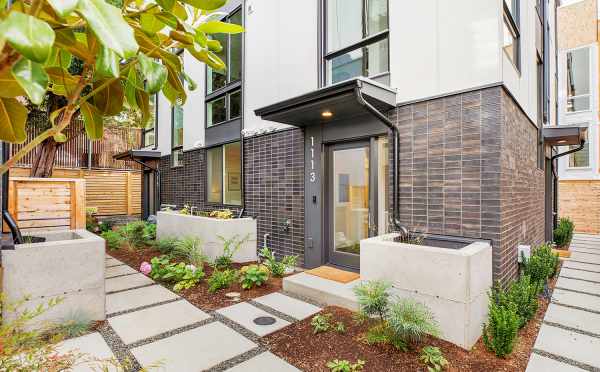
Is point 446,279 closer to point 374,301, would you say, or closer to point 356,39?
point 374,301

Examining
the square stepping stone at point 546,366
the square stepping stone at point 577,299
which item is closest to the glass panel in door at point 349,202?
the square stepping stone at point 546,366

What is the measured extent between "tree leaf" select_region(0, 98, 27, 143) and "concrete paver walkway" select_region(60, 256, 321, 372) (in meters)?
2.24

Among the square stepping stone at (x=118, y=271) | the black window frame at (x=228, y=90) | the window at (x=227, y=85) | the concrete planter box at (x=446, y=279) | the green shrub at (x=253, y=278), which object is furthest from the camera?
the window at (x=227, y=85)

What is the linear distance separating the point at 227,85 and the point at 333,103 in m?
4.43

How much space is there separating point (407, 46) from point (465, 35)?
73cm

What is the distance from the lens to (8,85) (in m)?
0.79

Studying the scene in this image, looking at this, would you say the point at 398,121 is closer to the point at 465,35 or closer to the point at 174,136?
the point at 465,35

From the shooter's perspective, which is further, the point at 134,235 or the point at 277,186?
the point at 134,235

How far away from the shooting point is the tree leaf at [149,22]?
916mm

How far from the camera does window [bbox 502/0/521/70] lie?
4.00m

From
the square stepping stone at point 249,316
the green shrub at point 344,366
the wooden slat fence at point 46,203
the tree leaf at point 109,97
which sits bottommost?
the square stepping stone at point 249,316

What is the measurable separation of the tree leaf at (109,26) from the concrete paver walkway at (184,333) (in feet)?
8.40

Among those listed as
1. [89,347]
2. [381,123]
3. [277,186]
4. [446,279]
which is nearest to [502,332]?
[446,279]

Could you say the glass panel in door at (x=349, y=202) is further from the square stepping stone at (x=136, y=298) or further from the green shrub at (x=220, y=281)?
the square stepping stone at (x=136, y=298)
